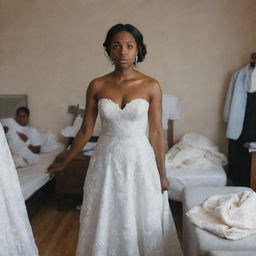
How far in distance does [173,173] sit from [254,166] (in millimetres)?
644

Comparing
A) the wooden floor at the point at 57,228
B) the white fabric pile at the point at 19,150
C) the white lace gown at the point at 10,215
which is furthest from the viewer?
the white fabric pile at the point at 19,150

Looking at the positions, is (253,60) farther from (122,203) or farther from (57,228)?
(57,228)

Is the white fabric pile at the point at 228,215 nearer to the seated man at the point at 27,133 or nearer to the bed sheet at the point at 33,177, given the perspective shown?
the bed sheet at the point at 33,177

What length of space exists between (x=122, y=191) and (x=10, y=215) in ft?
1.74

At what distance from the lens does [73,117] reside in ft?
11.7

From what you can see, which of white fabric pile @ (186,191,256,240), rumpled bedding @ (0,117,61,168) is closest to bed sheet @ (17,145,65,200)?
rumpled bedding @ (0,117,61,168)

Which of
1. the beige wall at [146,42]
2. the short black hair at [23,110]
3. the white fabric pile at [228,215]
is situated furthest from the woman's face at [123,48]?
the short black hair at [23,110]

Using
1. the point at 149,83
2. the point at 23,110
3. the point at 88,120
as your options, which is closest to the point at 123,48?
the point at 149,83

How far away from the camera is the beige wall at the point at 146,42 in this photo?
3279 millimetres

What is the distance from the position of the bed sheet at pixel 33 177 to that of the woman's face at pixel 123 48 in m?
1.41

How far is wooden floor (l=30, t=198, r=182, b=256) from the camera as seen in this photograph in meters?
2.24

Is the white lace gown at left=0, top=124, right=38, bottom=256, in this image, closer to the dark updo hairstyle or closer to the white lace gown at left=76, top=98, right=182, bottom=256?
the white lace gown at left=76, top=98, right=182, bottom=256

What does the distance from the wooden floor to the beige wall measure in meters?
1.02

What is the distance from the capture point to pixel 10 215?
134 centimetres
